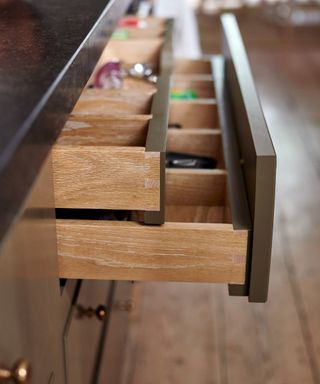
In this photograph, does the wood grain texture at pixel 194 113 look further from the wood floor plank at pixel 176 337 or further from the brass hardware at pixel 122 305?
the wood floor plank at pixel 176 337

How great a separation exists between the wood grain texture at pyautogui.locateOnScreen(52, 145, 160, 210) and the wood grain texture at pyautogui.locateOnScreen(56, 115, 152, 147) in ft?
0.42

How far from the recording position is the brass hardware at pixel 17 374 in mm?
623

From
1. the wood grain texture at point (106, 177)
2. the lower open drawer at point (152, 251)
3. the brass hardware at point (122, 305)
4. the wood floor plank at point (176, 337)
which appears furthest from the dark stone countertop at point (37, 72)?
the wood floor plank at point (176, 337)

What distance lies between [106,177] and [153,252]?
0.13 m

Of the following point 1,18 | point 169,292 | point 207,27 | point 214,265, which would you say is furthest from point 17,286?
point 207,27

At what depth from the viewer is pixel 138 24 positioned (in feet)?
6.61

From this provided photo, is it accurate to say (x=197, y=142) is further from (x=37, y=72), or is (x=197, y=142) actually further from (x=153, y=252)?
(x=37, y=72)

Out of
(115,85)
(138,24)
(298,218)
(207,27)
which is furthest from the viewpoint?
(207,27)

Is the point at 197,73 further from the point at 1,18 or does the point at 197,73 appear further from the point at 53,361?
the point at 53,361

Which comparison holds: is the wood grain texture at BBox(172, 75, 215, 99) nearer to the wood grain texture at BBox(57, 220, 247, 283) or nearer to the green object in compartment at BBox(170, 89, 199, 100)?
the green object in compartment at BBox(170, 89, 199, 100)

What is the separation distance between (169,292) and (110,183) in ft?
4.02

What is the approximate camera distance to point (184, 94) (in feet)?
5.35

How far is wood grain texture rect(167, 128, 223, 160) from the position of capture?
4.26 feet

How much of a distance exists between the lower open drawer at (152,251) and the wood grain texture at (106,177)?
0.03m
